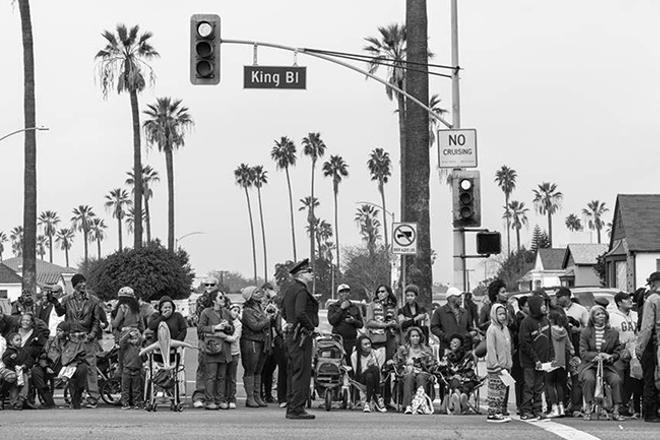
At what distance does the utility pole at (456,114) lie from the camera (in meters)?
21.4

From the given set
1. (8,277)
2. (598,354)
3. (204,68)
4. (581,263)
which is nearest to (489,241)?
(598,354)

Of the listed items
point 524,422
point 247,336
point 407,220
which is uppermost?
point 407,220

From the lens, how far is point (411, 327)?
700 inches

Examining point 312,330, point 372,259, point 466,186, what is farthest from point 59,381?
point 372,259

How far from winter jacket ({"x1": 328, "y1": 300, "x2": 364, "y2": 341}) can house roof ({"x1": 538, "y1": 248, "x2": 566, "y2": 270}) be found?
8386 cm

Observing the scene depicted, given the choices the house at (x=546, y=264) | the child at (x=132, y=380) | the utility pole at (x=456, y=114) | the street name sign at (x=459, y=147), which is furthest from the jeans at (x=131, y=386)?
the house at (x=546, y=264)

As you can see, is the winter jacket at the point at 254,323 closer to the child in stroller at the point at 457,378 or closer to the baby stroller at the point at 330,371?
the baby stroller at the point at 330,371

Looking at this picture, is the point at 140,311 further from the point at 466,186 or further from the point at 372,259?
the point at 372,259

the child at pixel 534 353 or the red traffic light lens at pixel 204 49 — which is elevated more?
the red traffic light lens at pixel 204 49

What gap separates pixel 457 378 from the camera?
16.9 m

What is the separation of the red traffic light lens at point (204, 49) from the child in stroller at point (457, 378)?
6.70 m

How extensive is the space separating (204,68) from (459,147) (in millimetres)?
4892

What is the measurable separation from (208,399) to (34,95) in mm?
19032

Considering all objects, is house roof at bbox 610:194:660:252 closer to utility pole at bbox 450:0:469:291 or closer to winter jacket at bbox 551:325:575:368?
utility pole at bbox 450:0:469:291
